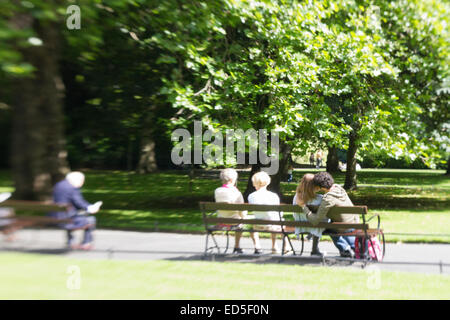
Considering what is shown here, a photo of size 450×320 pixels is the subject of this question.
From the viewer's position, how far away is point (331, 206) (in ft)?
22.6

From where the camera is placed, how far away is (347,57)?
12664 millimetres

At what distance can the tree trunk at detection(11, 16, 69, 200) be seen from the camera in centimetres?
897

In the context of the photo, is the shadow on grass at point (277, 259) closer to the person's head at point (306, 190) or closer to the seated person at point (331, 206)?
the seated person at point (331, 206)

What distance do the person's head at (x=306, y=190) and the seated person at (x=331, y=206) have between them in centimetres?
7

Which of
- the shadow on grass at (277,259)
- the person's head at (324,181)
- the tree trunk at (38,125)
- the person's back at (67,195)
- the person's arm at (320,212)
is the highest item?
the tree trunk at (38,125)

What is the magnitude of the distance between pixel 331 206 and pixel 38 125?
580 centimetres

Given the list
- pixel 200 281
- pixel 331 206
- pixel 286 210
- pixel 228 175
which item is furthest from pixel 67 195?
pixel 331 206

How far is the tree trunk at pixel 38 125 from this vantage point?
897 centimetres

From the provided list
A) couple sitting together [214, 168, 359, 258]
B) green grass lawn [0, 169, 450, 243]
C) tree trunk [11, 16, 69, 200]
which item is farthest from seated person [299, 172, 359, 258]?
tree trunk [11, 16, 69, 200]

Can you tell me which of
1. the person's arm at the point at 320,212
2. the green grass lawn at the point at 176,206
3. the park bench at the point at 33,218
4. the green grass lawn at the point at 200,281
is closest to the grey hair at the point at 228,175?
the person's arm at the point at 320,212

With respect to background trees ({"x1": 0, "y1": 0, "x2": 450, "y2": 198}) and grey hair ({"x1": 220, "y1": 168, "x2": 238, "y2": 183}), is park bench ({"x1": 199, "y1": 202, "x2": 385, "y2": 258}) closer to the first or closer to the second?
grey hair ({"x1": 220, "y1": 168, "x2": 238, "y2": 183})

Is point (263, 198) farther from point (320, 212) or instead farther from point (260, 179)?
point (320, 212)

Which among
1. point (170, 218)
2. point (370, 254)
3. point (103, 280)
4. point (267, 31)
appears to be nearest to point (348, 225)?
point (370, 254)

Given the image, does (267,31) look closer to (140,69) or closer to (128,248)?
(140,69)
